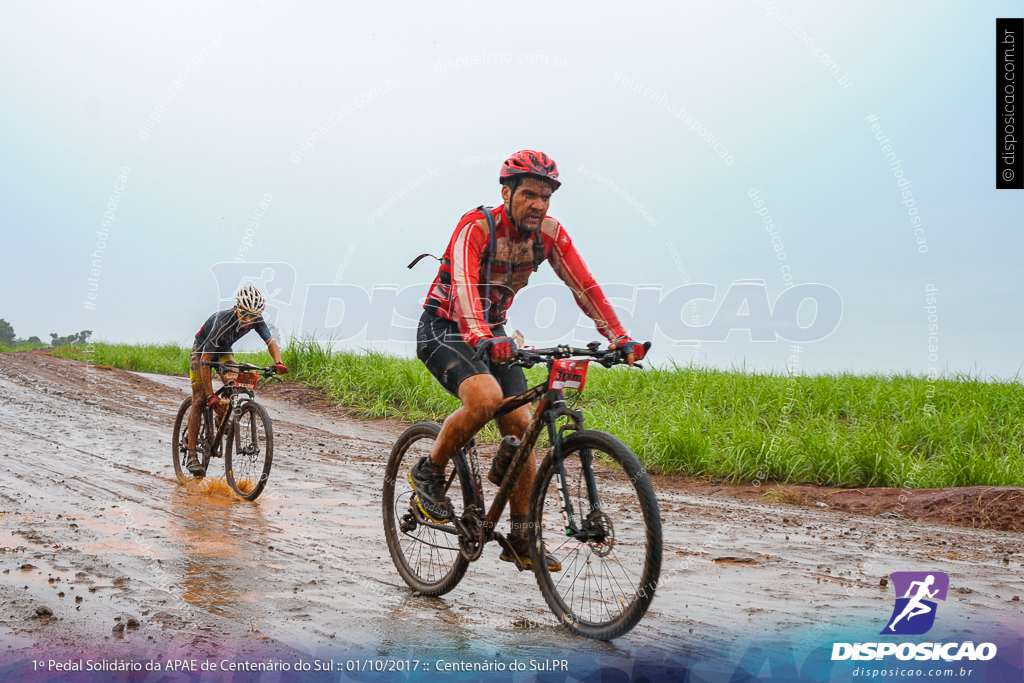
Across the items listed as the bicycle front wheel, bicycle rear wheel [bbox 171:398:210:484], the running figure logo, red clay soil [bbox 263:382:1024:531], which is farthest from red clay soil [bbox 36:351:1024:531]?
bicycle rear wheel [bbox 171:398:210:484]

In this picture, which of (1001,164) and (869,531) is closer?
(869,531)

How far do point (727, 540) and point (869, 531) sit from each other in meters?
1.41

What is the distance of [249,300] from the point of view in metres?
8.55

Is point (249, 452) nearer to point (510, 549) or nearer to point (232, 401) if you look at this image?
point (232, 401)

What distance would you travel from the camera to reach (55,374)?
19141mm

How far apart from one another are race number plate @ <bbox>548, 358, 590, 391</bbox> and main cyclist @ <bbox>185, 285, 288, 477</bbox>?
5304mm

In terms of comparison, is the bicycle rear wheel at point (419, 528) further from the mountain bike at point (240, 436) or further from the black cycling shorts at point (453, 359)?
the mountain bike at point (240, 436)

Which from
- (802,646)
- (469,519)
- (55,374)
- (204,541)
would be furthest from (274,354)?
(55,374)

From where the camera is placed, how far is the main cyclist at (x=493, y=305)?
4223 millimetres

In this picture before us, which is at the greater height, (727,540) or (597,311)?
(597,311)

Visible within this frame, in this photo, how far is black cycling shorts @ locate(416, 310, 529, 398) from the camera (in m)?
4.38

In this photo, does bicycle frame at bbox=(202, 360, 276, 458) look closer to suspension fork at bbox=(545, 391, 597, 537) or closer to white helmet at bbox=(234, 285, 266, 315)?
white helmet at bbox=(234, 285, 266, 315)

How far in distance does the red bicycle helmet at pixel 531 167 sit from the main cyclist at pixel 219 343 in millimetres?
4951

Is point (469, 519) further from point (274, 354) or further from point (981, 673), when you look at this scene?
point (274, 354)
